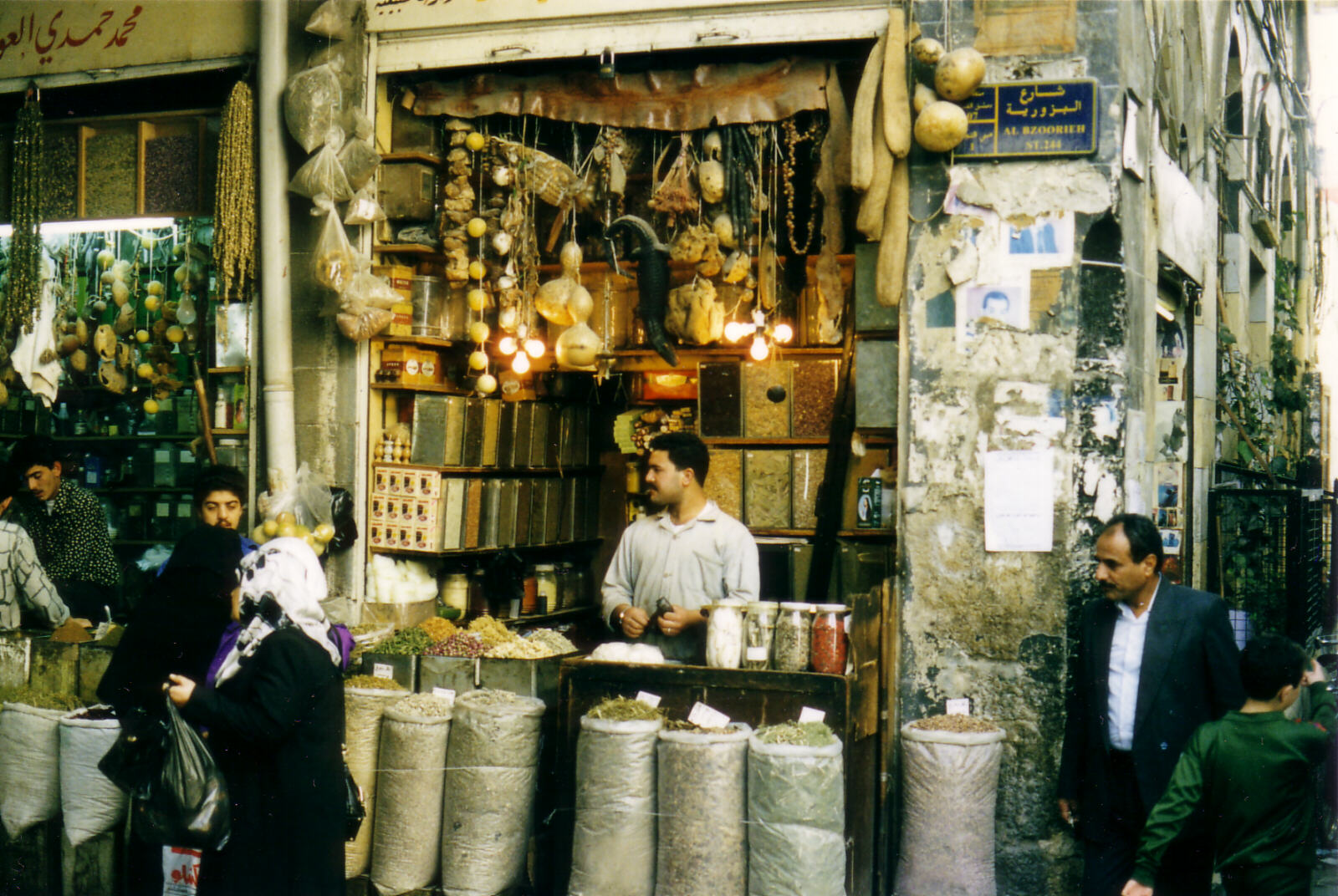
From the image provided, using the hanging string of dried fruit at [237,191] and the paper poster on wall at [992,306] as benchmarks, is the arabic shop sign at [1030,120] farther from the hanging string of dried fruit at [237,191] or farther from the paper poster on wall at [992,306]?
the hanging string of dried fruit at [237,191]

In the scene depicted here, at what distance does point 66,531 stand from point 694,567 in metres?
3.93

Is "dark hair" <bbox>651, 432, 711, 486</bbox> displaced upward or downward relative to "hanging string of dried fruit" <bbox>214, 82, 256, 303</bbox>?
downward

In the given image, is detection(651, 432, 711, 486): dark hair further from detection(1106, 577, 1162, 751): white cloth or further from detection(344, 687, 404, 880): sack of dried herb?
detection(1106, 577, 1162, 751): white cloth

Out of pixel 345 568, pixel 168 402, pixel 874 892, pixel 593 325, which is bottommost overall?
pixel 874 892

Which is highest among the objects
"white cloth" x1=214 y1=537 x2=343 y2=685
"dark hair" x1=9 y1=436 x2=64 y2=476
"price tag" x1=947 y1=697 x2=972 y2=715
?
"dark hair" x1=9 y1=436 x2=64 y2=476

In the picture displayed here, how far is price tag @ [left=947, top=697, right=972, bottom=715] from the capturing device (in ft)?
15.9

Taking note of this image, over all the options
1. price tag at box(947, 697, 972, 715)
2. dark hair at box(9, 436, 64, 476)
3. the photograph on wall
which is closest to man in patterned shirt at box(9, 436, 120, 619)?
dark hair at box(9, 436, 64, 476)

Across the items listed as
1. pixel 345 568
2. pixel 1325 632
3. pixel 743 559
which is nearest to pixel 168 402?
pixel 345 568

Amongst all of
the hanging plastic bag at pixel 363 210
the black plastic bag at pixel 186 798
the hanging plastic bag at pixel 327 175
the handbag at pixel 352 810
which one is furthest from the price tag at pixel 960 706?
the hanging plastic bag at pixel 327 175

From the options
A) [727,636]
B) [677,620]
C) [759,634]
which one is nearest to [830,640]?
[759,634]

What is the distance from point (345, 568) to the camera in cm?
603

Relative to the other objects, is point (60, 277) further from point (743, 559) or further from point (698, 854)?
point (698, 854)

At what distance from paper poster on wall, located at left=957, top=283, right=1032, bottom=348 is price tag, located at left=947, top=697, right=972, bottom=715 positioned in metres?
1.55

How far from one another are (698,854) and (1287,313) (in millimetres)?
9749
